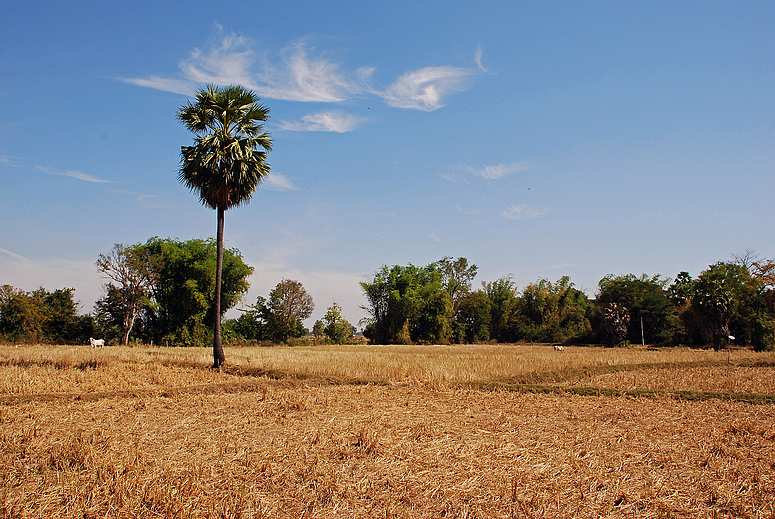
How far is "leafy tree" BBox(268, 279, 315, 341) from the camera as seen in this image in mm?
56188

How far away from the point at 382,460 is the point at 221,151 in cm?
1735

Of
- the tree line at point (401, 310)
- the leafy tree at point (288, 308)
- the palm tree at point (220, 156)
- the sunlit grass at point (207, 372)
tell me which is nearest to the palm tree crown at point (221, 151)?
the palm tree at point (220, 156)

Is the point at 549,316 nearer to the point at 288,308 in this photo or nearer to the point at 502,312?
the point at 502,312

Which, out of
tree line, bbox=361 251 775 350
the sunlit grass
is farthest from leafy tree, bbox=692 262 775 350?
the sunlit grass

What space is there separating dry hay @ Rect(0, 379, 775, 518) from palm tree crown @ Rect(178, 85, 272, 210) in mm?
11467

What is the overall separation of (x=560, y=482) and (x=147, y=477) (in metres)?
5.37

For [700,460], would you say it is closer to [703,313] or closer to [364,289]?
[703,313]

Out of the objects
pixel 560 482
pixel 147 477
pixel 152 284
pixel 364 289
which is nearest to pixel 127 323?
pixel 152 284

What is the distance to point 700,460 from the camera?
23.4ft

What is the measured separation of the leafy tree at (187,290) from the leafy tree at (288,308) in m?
9.02

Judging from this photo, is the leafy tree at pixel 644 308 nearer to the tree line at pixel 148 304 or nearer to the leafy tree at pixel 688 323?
the leafy tree at pixel 688 323

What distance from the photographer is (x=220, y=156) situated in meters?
20.5

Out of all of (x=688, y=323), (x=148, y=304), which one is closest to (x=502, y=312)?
(x=688, y=323)

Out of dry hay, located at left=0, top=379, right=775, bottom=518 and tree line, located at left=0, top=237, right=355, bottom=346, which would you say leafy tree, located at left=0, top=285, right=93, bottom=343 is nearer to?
tree line, located at left=0, top=237, right=355, bottom=346
